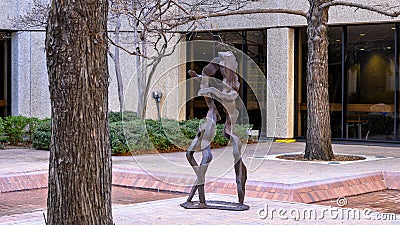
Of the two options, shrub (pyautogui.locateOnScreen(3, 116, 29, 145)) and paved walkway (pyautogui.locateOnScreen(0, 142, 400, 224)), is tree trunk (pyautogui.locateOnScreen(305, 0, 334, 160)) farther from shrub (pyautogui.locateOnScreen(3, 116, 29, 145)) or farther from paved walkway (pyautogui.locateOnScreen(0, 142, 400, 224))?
shrub (pyautogui.locateOnScreen(3, 116, 29, 145))

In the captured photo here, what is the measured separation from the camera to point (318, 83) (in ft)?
46.0

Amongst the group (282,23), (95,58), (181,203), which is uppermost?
(282,23)

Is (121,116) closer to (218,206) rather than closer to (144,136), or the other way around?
(144,136)

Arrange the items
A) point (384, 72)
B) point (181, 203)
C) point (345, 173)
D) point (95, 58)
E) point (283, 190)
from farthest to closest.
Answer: point (384, 72) < point (345, 173) < point (283, 190) < point (181, 203) < point (95, 58)

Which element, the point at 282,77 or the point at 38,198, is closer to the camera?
the point at 38,198

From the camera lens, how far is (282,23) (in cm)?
1970

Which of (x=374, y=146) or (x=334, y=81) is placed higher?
(x=334, y=81)

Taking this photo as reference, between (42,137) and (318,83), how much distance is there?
6.88 m

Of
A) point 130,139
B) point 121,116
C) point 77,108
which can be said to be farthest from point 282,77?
point 77,108

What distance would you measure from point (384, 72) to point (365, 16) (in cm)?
168

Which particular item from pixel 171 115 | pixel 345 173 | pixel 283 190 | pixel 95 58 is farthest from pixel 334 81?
pixel 95 58

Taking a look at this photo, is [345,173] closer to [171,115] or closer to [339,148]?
[339,148]

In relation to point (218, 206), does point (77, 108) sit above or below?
above

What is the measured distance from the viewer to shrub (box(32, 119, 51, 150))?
16.8m
